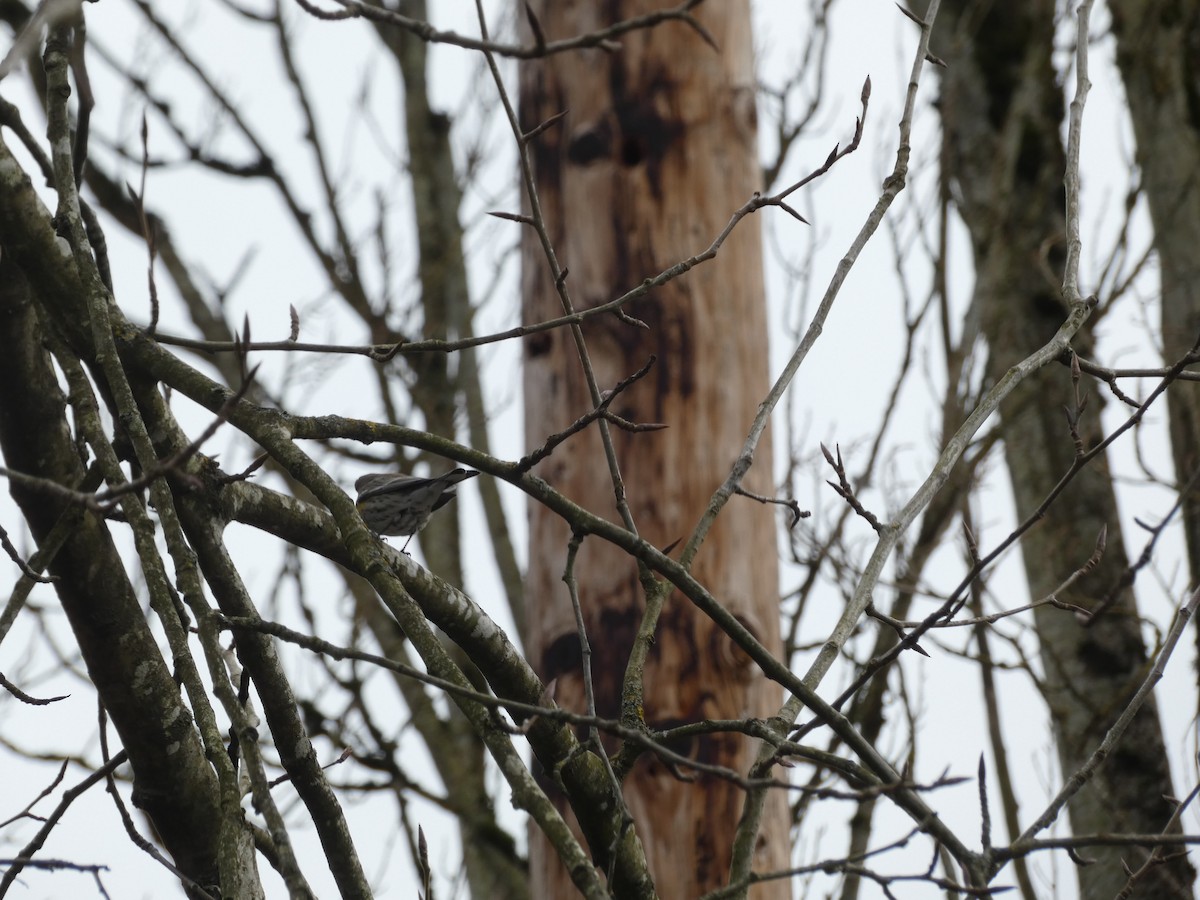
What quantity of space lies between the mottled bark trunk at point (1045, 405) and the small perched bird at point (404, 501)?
2.61 meters

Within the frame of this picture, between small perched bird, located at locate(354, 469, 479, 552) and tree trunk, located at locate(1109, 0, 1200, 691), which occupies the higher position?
tree trunk, located at locate(1109, 0, 1200, 691)

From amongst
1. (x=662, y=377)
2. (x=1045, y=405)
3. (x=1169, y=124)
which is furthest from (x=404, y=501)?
(x=1169, y=124)

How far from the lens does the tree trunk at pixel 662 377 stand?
3.48 m

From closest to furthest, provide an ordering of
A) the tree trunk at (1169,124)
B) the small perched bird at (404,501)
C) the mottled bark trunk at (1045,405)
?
the small perched bird at (404,501) → the mottled bark trunk at (1045,405) → the tree trunk at (1169,124)

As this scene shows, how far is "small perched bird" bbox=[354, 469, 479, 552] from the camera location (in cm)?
340

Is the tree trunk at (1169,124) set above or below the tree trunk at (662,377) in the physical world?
above

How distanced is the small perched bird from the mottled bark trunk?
261cm

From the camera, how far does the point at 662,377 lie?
149 inches

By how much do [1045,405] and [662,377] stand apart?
8.98 ft

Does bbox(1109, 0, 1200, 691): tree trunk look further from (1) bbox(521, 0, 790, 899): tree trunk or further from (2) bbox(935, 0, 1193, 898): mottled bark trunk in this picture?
(1) bbox(521, 0, 790, 899): tree trunk

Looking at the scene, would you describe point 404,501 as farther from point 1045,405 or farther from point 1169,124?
point 1169,124

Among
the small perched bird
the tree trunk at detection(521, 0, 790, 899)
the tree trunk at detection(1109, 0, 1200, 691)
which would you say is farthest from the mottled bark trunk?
the small perched bird

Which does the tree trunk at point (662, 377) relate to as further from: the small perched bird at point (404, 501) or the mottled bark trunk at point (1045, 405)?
the mottled bark trunk at point (1045, 405)

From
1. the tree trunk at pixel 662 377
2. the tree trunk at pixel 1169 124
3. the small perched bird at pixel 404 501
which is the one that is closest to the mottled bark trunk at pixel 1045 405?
the tree trunk at pixel 1169 124
